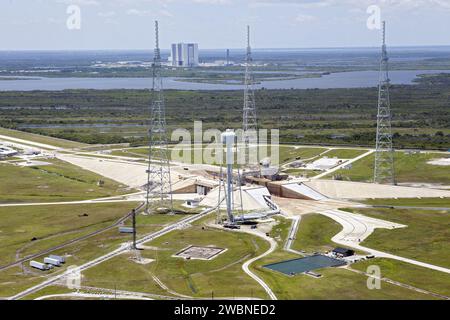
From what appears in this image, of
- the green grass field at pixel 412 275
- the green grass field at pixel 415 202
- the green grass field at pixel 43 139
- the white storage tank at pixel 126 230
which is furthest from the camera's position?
the green grass field at pixel 43 139

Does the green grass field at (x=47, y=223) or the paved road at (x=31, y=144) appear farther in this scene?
the paved road at (x=31, y=144)

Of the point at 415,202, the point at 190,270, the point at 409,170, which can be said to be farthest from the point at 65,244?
the point at 409,170

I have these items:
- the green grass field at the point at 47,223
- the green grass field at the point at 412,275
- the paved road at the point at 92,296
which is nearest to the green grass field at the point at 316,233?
the green grass field at the point at 412,275

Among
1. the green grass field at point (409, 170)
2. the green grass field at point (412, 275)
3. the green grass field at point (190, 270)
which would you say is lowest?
the green grass field at point (190, 270)

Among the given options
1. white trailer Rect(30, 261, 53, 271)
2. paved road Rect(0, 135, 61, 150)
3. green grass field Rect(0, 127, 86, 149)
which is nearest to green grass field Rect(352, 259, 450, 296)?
white trailer Rect(30, 261, 53, 271)

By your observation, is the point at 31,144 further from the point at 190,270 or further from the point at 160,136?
the point at 190,270

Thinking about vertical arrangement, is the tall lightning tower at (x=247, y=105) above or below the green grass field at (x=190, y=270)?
above

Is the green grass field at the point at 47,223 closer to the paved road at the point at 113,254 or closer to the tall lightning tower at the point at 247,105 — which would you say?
the paved road at the point at 113,254
